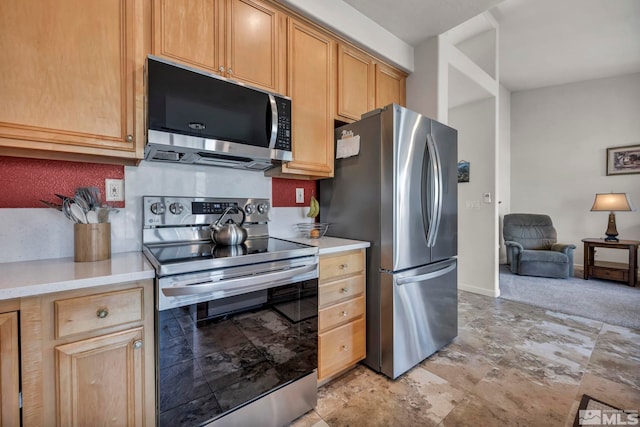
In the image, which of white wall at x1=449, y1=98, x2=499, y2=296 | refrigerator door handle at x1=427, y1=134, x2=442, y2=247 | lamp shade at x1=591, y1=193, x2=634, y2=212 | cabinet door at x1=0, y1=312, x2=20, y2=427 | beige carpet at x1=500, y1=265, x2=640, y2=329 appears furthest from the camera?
lamp shade at x1=591, y1=193, x2=634, y2=212

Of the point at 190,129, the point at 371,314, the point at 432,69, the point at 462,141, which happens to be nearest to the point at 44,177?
the point at 190,129

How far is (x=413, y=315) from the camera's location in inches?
74.5

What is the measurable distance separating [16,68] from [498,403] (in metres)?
2.78

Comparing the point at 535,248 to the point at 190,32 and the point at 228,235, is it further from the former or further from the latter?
the point at 190,32

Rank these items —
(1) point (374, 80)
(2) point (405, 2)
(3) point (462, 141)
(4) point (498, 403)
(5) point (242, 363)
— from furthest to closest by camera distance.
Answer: (3) point (462, 141) → (1) point (374, 80) → (2) point (405, 2) → (4) point (498, 403) → (5) point (242, 363)

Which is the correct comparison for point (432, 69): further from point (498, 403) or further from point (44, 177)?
point (44, 177)

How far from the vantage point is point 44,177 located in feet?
4.36

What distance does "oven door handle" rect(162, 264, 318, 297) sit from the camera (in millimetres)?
1071

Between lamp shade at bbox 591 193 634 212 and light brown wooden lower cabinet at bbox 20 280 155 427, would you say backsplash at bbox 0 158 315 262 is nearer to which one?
light brown wooden lower cabinet at bbox 20 280 155 427

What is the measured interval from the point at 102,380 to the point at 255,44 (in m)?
1.80

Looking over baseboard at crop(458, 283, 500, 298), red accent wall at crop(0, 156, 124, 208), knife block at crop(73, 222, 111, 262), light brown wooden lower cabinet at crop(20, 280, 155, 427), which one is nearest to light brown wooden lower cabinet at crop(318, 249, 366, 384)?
light brown wooden lower cabinet at crop(20, 280, 155, 427)

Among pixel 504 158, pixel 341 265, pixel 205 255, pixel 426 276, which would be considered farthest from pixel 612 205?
pixel 205 255

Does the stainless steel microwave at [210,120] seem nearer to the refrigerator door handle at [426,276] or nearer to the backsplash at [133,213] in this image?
the backsplash at [133,213]

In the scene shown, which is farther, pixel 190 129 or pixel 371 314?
pixel 371 314
